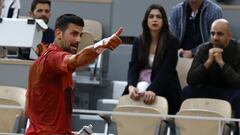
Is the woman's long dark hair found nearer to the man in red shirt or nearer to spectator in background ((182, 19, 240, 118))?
spectator in background ((182, 19, 240, 118))

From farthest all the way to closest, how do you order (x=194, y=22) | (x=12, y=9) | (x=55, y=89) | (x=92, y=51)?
(x=12, y=9) < (x=194, y=22) < (x=55, y=89) < (x=92, y=51)

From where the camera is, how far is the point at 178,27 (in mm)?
7145

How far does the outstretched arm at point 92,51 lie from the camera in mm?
3598

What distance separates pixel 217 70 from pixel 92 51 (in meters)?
2.57

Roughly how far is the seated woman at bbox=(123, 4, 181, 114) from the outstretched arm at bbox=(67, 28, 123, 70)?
2.26m

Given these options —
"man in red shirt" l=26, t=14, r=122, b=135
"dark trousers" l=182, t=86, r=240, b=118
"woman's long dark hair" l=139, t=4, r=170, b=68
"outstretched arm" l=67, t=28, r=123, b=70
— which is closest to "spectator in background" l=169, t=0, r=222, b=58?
"woman's long dark hair" l=139, t=4, r=170, b=68

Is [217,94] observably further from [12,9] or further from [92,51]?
[12,9]

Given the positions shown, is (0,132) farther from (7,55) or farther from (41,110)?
(41,110)

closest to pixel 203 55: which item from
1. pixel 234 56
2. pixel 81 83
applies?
pixel 234 56

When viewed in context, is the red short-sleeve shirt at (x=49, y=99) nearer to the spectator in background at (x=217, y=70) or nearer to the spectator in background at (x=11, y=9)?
the spectator in background at (x=217, y=70)

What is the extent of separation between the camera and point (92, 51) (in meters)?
3.69

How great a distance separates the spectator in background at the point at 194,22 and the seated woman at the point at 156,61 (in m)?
0.80

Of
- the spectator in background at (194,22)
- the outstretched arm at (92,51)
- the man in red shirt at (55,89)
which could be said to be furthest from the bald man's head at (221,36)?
the outstretched arm at (92,51)

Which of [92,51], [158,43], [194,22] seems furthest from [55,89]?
[194,22]
